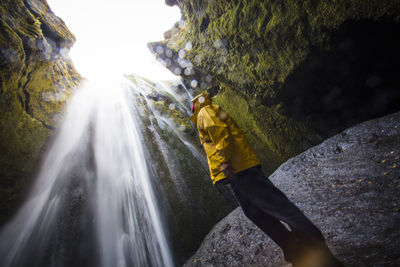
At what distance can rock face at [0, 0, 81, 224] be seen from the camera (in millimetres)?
4340

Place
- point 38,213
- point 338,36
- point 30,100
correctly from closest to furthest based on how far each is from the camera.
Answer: point 338,36, point 38,213, point 30,100

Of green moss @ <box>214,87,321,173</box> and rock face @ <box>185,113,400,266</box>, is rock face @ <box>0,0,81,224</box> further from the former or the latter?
green moss @ <box>214,87,321,173</box>

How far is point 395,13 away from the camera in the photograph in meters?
2.71

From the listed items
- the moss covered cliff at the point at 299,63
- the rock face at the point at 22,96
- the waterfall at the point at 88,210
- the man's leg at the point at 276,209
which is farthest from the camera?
the rock face at the point at 22,96

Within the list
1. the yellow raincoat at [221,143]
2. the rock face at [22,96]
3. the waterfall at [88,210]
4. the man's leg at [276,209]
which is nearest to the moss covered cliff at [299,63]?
the yellow raincoat at [221,143]

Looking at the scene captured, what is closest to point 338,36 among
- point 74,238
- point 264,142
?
point 264,142

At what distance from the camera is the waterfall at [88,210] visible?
418cm

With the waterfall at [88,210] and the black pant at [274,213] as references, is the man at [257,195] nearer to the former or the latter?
the black pant at [274,213]

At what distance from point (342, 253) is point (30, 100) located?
7993mm

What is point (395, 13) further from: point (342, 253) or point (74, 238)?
point (74, 238)

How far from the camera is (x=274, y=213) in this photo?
2039 mm

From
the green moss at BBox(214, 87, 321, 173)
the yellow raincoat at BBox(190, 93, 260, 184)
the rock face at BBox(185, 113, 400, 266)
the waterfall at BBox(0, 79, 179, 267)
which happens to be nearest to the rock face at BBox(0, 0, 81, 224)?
the waterfall at BBox(0, 79, 179, 267)

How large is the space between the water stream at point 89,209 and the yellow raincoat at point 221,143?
339 centimetres

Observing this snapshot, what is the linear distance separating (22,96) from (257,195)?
6.85m
